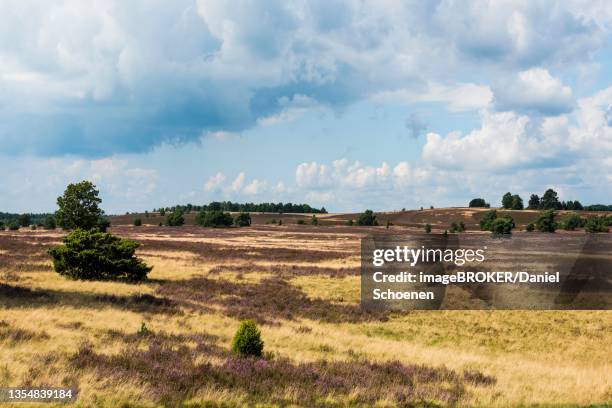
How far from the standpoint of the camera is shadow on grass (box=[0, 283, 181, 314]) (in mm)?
21703

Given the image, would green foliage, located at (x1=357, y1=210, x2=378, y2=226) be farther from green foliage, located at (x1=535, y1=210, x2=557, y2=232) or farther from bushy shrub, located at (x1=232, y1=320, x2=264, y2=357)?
bushy shrub, located at (x1=232, y1=320, x2=264, y2=357)

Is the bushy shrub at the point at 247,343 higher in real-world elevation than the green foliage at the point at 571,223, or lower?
lower

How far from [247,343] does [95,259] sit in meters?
18.7

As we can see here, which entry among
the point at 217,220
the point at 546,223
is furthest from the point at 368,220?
the point at 546,223

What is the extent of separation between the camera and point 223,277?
39.8 meters

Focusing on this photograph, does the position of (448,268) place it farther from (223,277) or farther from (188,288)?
(188,288)

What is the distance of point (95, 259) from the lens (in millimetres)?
31969

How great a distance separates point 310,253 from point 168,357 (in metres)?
48.6

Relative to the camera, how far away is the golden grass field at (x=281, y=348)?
43.8 feet

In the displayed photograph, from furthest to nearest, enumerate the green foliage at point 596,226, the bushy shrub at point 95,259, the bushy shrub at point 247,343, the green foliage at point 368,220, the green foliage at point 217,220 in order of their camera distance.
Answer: the green foliage at point 368,220 → the green foliage at point 217,220 → the green foliage at point 596,226 → the bushy shrub at point 95,259 → the bushy shrub at point 247,343

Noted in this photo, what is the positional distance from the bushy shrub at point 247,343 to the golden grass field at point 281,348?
0.55 m

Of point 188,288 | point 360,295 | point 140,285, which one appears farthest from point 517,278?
point 140,285

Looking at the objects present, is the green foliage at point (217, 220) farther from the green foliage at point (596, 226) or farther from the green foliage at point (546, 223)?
the green foliage at point (596, 226)

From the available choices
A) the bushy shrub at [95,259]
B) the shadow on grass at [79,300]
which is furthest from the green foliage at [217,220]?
the shadow on grass at [79,300]
